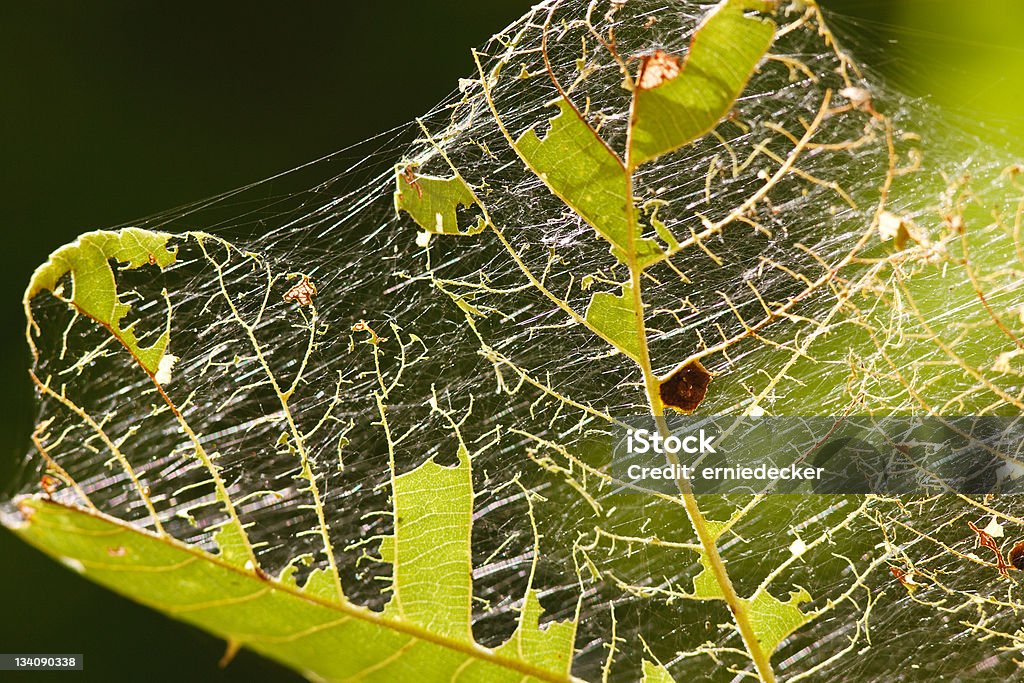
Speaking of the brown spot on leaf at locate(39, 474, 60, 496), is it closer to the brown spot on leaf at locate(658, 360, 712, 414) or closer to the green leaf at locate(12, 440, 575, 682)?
the green leaf at locate(12, 440, 575, 682)

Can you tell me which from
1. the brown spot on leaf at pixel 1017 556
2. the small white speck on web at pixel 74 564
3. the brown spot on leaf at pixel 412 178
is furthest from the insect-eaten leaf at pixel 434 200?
the brown spot on leaf at pixel 1017 556

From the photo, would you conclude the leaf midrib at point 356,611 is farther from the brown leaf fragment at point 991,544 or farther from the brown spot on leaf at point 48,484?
the brown leaf fragment at point 991,544

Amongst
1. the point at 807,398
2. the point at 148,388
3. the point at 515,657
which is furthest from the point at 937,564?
the point at 148,388

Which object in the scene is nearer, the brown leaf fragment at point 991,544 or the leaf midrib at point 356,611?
the leaf midrib at point 356,611

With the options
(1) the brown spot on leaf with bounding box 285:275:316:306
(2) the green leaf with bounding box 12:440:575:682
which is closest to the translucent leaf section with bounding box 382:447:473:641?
(2) the green leaf with bounding box 12:440:575:682

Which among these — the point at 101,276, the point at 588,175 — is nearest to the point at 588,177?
the point at 588,175

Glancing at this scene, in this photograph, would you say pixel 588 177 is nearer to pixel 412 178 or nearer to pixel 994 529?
pixel 412 178

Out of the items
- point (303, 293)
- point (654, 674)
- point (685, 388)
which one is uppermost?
point (303, 293)
